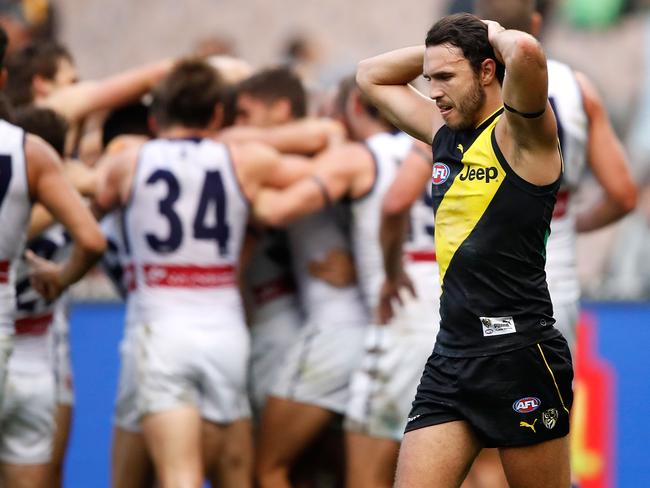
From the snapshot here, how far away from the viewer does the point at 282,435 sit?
682cm

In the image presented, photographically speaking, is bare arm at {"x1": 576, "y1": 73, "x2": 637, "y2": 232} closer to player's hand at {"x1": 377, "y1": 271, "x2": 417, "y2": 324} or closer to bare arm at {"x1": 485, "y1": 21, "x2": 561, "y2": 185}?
player's hand at {"x1": 377, "y1": 271, "x2": 417, "y2": 324}

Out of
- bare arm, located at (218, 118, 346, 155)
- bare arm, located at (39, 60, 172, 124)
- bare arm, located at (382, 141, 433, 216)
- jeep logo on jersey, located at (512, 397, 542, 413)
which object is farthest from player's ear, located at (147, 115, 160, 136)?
jeep logo on jersey, located at (512, 397, 542, 413)

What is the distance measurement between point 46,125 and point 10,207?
0.79 m

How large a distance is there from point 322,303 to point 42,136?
5.06 feet

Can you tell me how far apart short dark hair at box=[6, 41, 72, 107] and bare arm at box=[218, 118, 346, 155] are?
96 cm

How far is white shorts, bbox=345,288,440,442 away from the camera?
6.68m

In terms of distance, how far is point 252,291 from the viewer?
707 cm

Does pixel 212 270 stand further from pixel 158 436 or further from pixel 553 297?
pixel 553 297

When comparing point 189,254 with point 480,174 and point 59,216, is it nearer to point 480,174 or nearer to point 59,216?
point 59,216

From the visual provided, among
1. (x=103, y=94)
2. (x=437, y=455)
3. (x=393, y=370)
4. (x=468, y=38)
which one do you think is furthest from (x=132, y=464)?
(x=468, y=38)

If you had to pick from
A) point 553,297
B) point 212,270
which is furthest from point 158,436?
point 553,297

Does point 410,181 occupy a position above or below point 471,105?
below

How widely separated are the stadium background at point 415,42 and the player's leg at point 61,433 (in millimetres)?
1195

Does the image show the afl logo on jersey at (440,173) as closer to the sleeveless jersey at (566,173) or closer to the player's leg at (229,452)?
the sleeveless jersey at (566,173)
